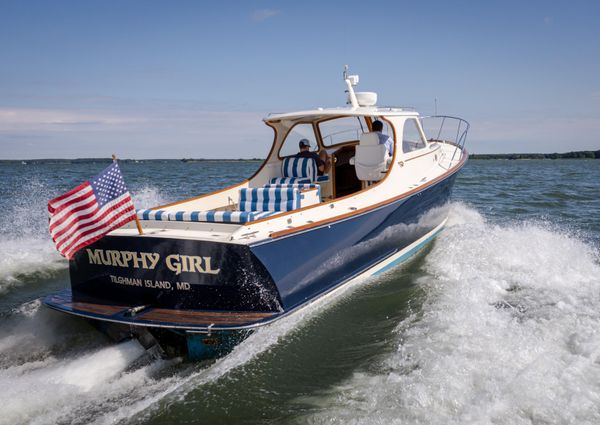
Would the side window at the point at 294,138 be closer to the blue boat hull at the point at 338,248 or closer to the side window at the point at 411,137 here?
the side window at the point at 411,137

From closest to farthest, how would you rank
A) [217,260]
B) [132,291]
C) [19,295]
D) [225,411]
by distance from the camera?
[225,411] < [217,260] < [132,291] < [19,295]

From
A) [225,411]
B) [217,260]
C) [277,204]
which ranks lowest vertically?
[225,411]

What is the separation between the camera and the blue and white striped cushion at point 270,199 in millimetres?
5969

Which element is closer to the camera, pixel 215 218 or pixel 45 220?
pixel 215 218

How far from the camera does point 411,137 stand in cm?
855

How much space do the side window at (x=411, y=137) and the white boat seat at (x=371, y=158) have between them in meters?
0.37

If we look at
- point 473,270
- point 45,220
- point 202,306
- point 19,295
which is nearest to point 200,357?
point 202,306

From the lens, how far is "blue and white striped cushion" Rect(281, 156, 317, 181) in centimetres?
829

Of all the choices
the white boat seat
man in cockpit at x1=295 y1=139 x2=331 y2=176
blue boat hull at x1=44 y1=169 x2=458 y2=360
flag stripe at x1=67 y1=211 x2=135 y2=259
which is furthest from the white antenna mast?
flag stripe at x1=67 y1=211 x2=135 y2=259

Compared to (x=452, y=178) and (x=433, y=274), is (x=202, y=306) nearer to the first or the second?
(x=433, y=274)

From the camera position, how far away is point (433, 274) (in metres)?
7.48

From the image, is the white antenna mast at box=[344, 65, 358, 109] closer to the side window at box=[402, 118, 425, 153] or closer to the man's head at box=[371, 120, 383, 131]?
the man's head at box=[371, 120, 383, 131]

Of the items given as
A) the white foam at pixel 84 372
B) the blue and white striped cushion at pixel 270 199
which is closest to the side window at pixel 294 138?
the blue and white striped cushion at pixel 270 199

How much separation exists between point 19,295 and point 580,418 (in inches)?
272
